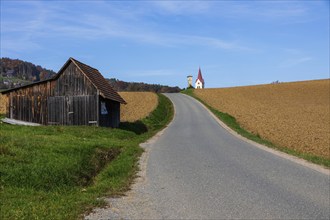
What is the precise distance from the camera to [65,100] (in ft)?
99.3

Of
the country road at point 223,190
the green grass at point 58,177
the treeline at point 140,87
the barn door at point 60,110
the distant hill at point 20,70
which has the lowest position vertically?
the country road at point 223,190

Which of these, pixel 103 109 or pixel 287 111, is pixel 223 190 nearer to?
pixel 103 109

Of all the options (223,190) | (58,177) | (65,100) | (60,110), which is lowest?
(223,190)

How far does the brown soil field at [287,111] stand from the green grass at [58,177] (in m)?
12.3

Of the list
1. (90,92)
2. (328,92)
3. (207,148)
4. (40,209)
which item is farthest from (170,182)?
(328,92)

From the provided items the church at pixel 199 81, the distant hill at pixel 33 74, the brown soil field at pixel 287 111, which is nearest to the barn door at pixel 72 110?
the brown soil field at pixel 287 111

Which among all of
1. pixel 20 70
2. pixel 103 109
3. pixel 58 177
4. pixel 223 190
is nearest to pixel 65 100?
pixel 103 109

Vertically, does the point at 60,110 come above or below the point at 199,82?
below

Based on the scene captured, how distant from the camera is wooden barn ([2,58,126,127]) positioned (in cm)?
2967

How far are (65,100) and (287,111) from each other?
1434 inches

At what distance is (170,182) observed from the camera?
11.1 meters

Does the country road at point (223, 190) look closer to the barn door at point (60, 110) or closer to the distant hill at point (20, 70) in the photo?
the barn door at point (60, 110)

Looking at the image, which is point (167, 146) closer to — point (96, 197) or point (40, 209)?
point (96, 197)

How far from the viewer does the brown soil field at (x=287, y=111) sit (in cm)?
2794
